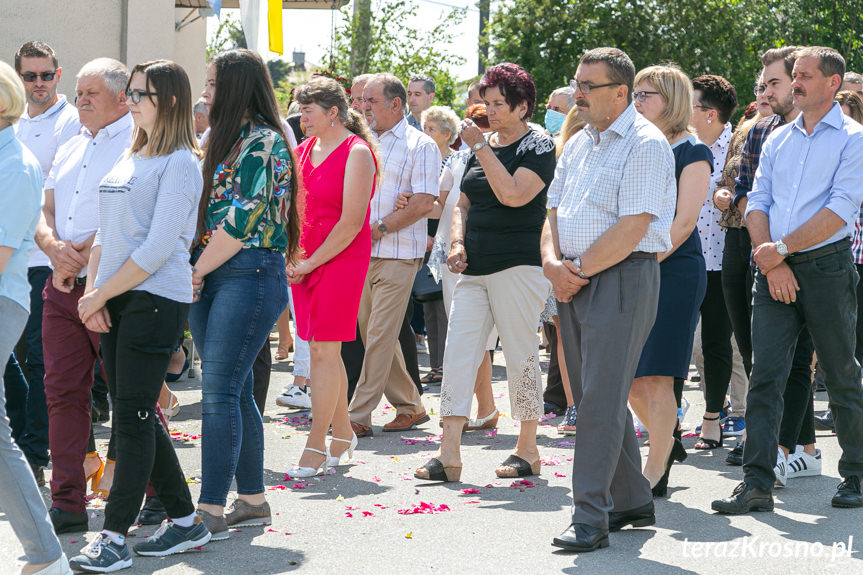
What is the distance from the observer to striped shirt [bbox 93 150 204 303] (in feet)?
16.1

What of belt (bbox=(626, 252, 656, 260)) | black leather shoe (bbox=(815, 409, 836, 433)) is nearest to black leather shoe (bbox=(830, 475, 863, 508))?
belt (bbox=(626, 252, 656, 260))

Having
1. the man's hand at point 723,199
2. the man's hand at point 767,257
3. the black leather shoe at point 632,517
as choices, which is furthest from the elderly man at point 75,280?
the man's hand at point 723,199

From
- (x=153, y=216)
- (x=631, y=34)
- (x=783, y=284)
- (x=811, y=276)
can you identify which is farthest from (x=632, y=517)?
(x=631, y=34)

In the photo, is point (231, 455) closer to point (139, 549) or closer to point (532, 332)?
point (139, 549)

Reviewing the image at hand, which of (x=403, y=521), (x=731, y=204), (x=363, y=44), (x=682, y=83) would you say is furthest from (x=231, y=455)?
(x=363, y=44)

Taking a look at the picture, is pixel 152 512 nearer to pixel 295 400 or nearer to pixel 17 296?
pixel 17 296

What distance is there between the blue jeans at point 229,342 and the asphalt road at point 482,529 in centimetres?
39

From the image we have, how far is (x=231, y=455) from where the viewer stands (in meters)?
5.26

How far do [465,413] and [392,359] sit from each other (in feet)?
5.20

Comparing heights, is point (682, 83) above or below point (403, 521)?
above

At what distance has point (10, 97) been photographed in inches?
178

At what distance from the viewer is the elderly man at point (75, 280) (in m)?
5.50

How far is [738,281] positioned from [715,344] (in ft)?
1.77

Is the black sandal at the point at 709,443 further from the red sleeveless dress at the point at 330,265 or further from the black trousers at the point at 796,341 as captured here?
the red sleeveless dress at the point at 330,265
